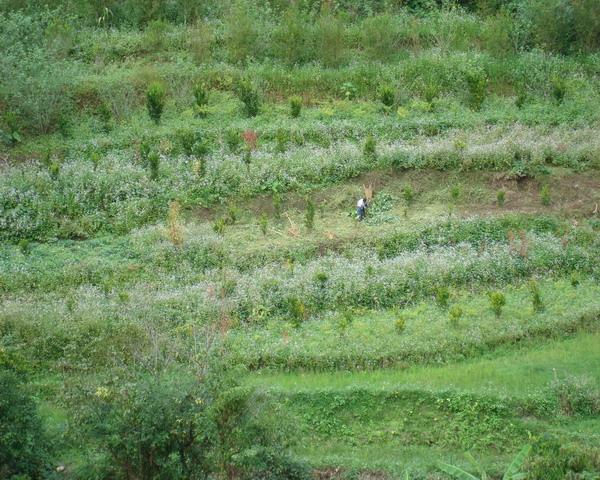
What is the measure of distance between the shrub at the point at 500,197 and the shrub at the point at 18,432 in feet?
34.4

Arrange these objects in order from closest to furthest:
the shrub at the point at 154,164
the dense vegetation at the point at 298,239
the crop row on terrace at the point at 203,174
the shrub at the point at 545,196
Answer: the dense vegetation at the point at 298,239 < the shrub at the point at 545,196 < the crop row on terrace at the point at 203,174 < the shrub at the point at 154,164

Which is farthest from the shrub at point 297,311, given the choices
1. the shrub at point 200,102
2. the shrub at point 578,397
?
the shrub at point 200,102

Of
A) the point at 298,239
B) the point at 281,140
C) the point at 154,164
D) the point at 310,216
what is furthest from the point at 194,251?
the point at 281,140

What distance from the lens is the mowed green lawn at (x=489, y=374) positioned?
13289 millimetres

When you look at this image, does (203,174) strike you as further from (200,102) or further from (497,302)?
(497,302)

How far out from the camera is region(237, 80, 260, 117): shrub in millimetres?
22016

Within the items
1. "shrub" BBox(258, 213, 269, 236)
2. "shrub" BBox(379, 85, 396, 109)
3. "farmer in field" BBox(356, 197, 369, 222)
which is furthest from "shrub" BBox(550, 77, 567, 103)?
"shrub" BBox(258, 213, 269, 236)

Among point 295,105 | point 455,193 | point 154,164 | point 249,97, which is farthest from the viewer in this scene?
point 249,97

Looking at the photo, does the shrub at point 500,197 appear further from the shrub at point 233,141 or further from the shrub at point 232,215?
the shrub at point 233,141

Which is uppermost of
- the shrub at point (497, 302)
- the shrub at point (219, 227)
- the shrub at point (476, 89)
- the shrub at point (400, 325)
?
the shrub at point (476, 89)

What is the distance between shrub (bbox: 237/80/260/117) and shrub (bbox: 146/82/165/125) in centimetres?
187

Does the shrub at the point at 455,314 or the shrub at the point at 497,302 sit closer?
the shrub at the point at 455,314

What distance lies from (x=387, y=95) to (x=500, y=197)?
4.62m

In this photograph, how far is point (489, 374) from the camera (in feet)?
44.6
